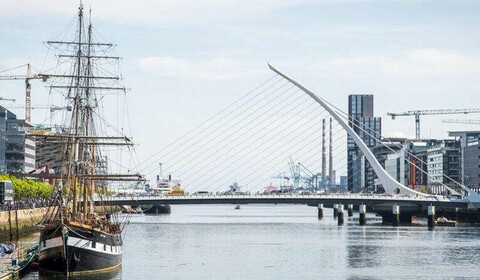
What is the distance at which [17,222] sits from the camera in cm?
9312

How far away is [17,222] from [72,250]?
3128 cm

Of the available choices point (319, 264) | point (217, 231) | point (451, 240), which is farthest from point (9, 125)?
point (319, 264)

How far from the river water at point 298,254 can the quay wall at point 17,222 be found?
8.95m

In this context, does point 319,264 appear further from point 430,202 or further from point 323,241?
point 430,202

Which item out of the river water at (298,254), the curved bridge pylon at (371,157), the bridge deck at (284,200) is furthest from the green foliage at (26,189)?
the curved bridge pylon at (371,157)

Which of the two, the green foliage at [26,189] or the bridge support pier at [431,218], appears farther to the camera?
the bridge support pier at [431,218]

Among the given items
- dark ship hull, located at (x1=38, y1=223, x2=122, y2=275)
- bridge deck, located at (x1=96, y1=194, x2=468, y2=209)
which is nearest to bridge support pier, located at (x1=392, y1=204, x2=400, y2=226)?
bridge deck, located at (x1=96, y1=194, x2=468, y2=209)

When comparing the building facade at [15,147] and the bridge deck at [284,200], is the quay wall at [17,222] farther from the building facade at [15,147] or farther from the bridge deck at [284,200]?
the building facade at [15,147]

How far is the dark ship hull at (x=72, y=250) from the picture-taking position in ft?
205

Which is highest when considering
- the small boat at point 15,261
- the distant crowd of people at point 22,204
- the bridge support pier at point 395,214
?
the distant crowd of people at point 22,204

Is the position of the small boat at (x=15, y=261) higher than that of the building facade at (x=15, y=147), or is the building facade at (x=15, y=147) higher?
the building facade at (x=15, y=147)

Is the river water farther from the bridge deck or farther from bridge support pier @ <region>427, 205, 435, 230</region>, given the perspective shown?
bridge support pier @ <region>427, 205, 435, 230</region>

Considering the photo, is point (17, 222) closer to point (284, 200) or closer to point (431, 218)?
point (284, 200)

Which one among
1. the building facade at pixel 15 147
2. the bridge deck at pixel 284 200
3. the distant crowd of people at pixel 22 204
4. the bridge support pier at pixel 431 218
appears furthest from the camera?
the building facade at pixel 15 147
